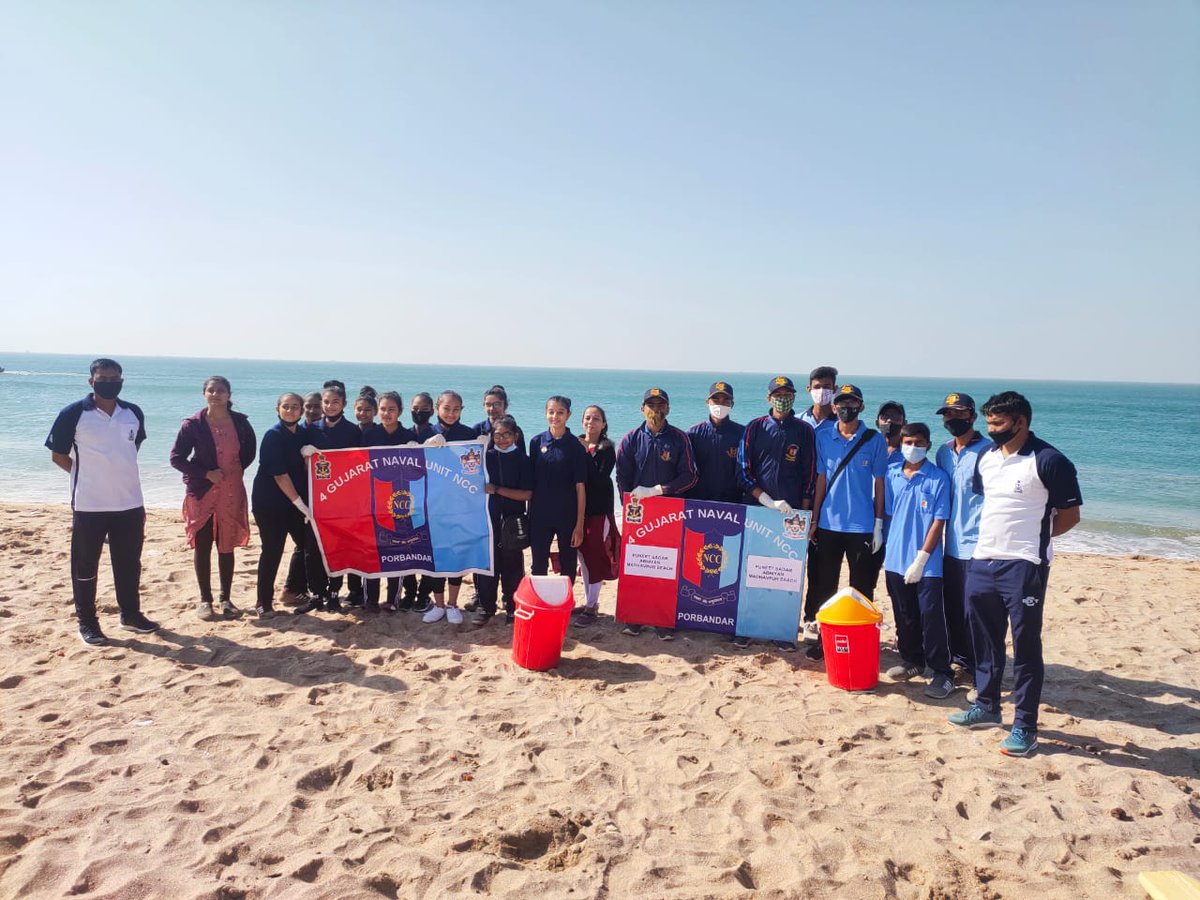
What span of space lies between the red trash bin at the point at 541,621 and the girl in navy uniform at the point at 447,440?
1171mm

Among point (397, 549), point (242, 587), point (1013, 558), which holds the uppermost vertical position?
point (1013, 558)

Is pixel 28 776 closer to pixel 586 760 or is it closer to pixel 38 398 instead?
pixel 586 760

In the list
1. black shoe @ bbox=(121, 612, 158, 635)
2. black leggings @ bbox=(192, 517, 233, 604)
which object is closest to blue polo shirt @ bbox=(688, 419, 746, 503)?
black leggings @ bbox=(192, 517, 233, 604)

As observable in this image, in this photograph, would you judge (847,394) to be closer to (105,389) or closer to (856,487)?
(856,487)

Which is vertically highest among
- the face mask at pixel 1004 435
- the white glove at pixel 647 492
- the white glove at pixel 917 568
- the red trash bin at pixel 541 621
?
the face mask at pixel 1004 435

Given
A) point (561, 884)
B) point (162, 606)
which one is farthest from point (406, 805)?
point (162, 606)

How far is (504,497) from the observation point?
6.11 meters

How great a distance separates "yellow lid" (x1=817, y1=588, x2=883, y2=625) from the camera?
4.93 m

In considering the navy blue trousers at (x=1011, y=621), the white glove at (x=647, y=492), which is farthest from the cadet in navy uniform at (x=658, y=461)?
the navy blue trousers at (x=1011, y=621)

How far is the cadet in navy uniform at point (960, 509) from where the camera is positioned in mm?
4711

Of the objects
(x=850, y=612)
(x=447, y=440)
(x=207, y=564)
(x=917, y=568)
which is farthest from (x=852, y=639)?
(x=207, y=564)

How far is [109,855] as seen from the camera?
10.0ft

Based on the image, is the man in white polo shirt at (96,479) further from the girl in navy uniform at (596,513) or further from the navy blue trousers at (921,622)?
the navy blue trousers at (921,622)

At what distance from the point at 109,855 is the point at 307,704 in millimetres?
1526
